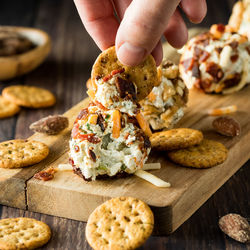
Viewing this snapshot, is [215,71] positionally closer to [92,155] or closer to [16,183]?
[92,155]

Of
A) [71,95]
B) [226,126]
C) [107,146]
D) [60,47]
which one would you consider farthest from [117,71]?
[60,47]

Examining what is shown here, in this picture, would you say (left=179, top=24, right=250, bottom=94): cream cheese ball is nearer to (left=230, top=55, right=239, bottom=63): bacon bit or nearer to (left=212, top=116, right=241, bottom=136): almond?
(left=230, top=55, right=239, bottom=63): bacon bit

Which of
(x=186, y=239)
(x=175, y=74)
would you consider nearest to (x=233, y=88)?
(x=175, y=74)

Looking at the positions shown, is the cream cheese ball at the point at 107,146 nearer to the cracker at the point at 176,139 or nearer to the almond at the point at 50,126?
the cracker at the point at 176,139

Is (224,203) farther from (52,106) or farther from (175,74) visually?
(52,106)

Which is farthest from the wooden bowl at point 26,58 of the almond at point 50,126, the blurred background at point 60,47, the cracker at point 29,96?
the almond at point 50,126

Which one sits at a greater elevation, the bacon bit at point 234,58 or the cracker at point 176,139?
the bacon bit at point 234,58
